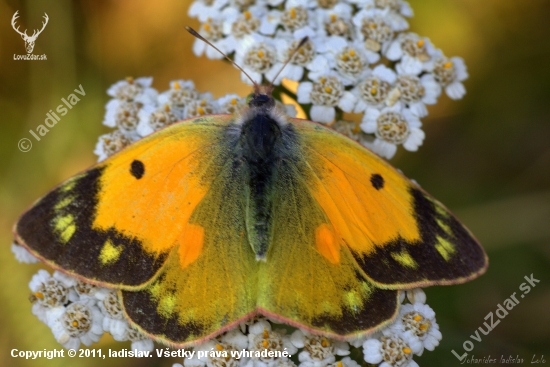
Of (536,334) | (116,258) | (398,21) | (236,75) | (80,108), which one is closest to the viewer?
(116,258)

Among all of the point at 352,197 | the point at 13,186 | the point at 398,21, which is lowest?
the point at 13,186

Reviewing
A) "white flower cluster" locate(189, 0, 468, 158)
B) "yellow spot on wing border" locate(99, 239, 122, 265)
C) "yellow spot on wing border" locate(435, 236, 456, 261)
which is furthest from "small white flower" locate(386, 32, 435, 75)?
"yellow spot on wing border" locate(99, 239, 122, 265)

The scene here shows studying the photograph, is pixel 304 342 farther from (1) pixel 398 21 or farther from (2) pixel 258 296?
(1) pixel 398 21

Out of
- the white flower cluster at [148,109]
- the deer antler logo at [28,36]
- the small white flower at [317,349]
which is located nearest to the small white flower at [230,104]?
the white flower cluster at [148,109]

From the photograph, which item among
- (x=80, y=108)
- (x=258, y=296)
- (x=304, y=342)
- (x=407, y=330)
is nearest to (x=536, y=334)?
(x=407, y=330)

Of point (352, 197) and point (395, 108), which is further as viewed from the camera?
point (395, 108)

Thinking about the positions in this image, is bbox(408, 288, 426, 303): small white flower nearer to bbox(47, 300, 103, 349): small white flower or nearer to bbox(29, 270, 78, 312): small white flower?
bbox(47, 300, 103, 349): small white flower

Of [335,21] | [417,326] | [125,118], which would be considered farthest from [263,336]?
[335,21]
